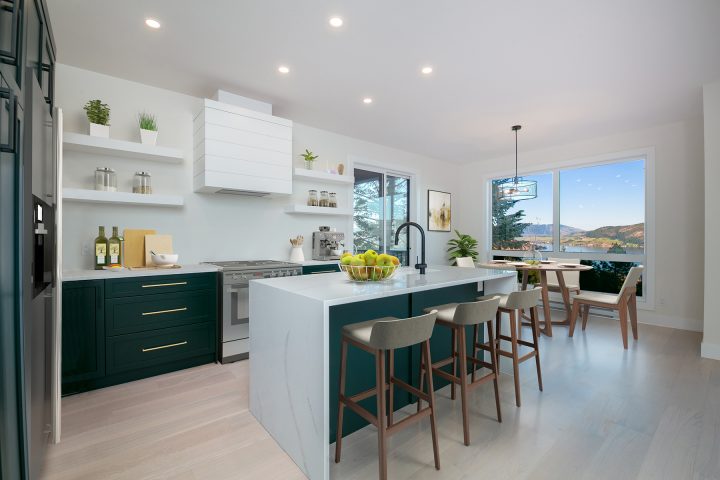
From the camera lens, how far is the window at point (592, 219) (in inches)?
190

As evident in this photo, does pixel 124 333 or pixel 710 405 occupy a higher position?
pixel 124 333

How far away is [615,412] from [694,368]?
1.48 meters

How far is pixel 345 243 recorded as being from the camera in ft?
16.2

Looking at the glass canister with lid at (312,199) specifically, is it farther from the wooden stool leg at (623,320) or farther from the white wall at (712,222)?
the white wall at (712,222)

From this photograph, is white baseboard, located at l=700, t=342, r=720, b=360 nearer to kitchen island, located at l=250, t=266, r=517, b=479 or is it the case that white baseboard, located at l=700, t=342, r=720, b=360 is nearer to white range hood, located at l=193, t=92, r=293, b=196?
kitchen island, located at l=250, t=266, r=517, b=479

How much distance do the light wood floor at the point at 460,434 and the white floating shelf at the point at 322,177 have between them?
237cm

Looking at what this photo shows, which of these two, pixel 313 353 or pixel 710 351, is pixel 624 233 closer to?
pixel 710 351

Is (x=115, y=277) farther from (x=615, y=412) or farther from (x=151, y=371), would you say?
(x=615, y=412)

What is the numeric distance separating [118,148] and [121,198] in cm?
43

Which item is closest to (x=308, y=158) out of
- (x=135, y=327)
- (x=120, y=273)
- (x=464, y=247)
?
(x=120, y=273)

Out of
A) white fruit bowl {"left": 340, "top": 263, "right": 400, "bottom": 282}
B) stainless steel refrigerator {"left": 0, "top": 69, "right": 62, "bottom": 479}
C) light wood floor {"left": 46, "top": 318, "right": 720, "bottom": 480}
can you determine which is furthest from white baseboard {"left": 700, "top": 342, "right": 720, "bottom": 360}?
stainless steel refrigerator {"left": 0, "top": 69, "right": 62, "bottom": 479}

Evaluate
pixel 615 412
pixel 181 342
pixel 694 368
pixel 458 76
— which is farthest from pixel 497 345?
pixel 181 342

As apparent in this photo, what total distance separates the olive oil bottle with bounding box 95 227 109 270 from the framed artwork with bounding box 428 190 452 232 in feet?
15.5

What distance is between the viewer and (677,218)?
4.36 meters
